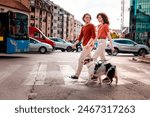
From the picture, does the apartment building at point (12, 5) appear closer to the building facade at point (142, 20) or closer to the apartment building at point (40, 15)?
the apartment building at point (40, 15)

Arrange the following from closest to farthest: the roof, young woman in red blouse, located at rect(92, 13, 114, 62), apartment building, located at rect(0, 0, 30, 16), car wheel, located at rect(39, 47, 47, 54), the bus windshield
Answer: young woman in red blouse, located at rect(92, 13, 114, 62)
the bus windshield
car wheel, located at rect(39, 47, 47, 54)
apartment building, located at rect(0, 0, 30, 16)
the roof

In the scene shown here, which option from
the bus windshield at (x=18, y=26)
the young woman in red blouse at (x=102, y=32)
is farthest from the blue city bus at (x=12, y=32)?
the young woman in red blouse at (x=102, y=32)

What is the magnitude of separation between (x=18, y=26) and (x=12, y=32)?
0.83m

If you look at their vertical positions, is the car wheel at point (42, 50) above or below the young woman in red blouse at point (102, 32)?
below

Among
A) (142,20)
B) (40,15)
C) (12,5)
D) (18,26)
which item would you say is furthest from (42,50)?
(40,15)

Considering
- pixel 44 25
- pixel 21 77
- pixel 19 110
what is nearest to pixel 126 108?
pixel 19 110

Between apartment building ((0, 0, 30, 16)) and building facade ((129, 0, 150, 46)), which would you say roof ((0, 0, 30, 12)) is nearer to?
apartment building ((0, 0, 30, 16))

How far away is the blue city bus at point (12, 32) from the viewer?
22531mm

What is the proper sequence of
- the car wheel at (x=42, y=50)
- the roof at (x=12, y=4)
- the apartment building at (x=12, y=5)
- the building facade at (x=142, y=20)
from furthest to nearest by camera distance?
the building facade at (x=142, y=20) → the roof at (x=12, y=4) → the apartment building at (x=12, y=5) → the car wheel at (x=42, y=50)

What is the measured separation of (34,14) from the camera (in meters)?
116

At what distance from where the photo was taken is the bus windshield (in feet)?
75.2

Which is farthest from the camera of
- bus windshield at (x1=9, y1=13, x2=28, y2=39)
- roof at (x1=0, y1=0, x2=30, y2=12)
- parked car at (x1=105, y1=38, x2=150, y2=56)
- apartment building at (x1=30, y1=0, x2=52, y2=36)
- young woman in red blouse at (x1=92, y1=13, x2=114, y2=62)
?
apartment building at (x1=30, y1=0, x2=52, y2=36)

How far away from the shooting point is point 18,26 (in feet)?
77.5

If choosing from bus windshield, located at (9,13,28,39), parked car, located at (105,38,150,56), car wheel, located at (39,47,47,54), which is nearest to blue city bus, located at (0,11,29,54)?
bus windshield, located at (9,13,28,39)
